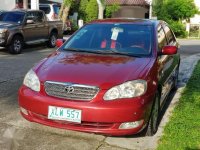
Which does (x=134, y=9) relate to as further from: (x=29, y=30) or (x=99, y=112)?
(x=99, y=112)

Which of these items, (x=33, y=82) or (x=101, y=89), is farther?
(x=33, y=82)

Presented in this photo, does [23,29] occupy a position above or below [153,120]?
above

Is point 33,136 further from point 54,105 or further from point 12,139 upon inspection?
point 54,105

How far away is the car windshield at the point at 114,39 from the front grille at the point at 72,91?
1.26 metres

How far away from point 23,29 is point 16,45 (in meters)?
0.74

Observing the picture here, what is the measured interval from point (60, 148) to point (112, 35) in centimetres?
215

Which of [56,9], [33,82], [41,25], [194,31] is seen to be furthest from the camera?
[194,31]

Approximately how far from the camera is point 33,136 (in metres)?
4.98

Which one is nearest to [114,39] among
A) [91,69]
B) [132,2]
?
[91,69]

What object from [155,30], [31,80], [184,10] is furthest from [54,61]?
[184,10]

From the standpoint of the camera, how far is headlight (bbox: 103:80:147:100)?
447cm

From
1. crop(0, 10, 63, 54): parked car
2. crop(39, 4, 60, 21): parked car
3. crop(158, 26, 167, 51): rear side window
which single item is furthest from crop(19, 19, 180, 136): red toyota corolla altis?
crop(39, 4, 60, 21): parked car

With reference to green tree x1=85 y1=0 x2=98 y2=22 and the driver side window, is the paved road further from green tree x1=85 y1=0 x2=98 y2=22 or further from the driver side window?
green tree x1=85 y1=0 x2=98 y2=22

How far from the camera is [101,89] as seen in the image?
176 inches
